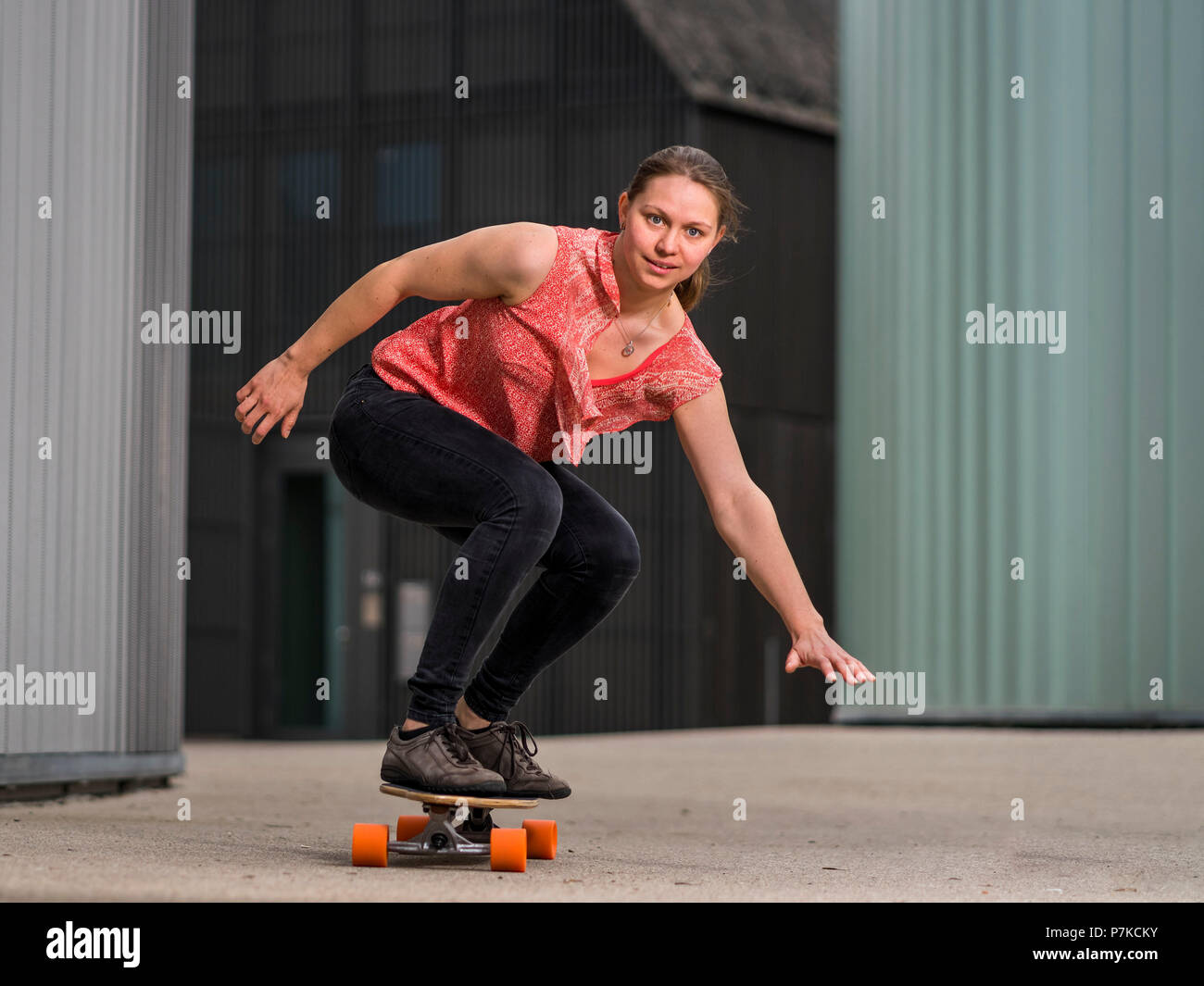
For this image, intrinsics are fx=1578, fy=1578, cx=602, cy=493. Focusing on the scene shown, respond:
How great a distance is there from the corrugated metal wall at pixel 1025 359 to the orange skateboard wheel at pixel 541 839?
17.1ft

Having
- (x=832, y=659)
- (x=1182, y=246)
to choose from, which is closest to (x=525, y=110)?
(x=1182, y=246)

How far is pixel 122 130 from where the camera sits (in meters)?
5.74

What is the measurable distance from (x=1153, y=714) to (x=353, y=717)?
6.36 metres

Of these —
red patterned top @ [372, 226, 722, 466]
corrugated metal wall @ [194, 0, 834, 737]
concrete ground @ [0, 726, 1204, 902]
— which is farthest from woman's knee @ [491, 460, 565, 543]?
corrugated metal wall @ [194, 0, 834, 737]

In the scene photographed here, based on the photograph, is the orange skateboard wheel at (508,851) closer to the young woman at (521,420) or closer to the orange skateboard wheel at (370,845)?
the young woman at (521,420)

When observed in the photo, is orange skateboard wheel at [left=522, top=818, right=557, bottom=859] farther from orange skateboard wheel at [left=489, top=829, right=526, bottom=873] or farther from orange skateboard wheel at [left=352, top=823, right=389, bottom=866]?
orange skateboard wheel at [left=352, top=823, right=389, bottom=866]

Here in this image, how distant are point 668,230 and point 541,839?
4.72 feet

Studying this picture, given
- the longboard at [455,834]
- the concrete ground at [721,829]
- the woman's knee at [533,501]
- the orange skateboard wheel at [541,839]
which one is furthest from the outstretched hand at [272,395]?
the orange skateboard wheel at [541,839]

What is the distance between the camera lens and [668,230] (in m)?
3.31

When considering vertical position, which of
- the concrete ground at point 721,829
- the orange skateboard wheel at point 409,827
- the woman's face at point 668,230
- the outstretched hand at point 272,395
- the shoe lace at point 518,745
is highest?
the woman's face at point 668,230

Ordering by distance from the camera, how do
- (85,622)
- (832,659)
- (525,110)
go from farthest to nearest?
(525,110), (85,622), (832,659)

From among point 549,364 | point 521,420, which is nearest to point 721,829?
point 521,420

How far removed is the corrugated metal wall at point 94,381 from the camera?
522 cm
